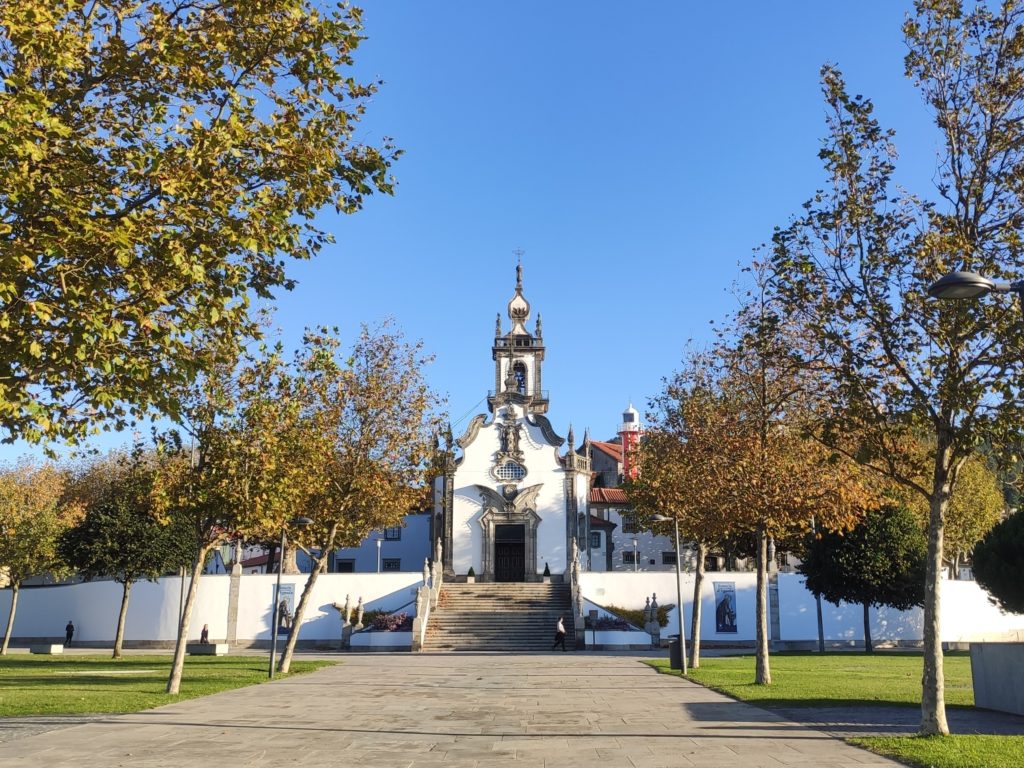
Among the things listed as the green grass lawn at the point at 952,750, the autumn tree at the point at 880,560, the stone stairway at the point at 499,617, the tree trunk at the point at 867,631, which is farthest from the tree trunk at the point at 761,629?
the tree trunk at the point at 867,631

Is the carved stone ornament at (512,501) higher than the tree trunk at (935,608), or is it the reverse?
the carved stone ornament at (512,501)

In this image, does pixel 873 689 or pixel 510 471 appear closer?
pixel 873 689

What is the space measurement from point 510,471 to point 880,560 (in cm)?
2321

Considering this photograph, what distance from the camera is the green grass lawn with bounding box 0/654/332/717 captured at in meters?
17.0

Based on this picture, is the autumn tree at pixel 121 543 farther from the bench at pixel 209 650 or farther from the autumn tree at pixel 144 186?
the autumn tree at pixel 144 186

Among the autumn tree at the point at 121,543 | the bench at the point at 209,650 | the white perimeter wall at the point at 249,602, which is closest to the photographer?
the bench at the point at 209,650

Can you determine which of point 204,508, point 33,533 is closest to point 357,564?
point 33,533

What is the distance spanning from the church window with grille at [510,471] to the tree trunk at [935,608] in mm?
41931

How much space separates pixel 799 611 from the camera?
45.6m

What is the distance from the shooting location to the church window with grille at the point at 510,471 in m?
55.4

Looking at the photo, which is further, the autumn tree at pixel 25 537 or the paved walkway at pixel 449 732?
the autumn tree at pixel 25 537

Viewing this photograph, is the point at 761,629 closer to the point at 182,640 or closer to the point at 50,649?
the point at 182,640

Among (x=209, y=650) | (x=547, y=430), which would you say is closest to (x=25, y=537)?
(x=209, y=650)

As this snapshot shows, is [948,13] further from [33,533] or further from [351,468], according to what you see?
[33,533]
